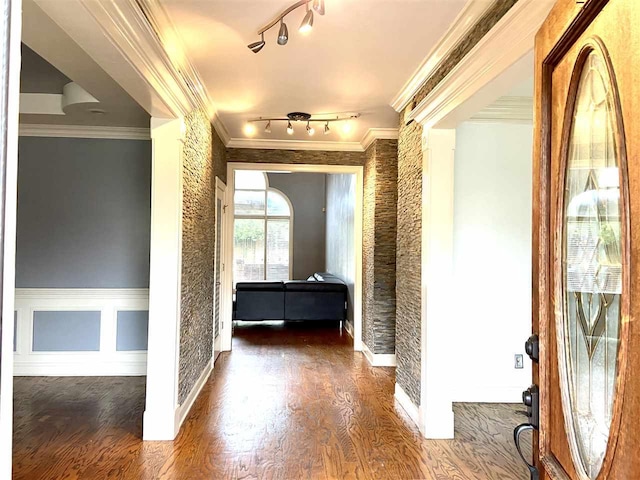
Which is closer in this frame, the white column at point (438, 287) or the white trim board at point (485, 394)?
the white column at point (438, 287)

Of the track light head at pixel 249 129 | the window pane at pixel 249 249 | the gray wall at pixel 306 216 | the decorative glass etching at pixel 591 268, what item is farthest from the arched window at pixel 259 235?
the decorative glass etching at pixel 591 268

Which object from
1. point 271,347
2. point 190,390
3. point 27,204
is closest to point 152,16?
point 190,390

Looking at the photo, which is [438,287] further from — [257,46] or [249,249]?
[249,249]

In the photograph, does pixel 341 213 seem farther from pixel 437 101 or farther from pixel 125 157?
pixel 437 101

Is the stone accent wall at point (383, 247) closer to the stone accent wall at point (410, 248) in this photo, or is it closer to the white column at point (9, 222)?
the stone accent wall at point (410, 248)

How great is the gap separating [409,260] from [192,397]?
2073mm

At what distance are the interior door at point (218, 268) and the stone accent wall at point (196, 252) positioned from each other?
1.19 ft

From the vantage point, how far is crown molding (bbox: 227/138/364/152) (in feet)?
17.6

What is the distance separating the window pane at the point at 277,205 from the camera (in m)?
10.8

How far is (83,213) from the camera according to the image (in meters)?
4.40

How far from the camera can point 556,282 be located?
3.48 feet

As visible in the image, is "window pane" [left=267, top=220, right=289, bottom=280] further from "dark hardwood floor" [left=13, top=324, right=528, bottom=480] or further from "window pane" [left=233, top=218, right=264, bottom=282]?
"dark hardwood floor" [left=13, top=324, right=528, bottom=480]

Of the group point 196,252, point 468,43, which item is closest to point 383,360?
point 196,252

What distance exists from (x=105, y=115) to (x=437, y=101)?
9.32 feet
